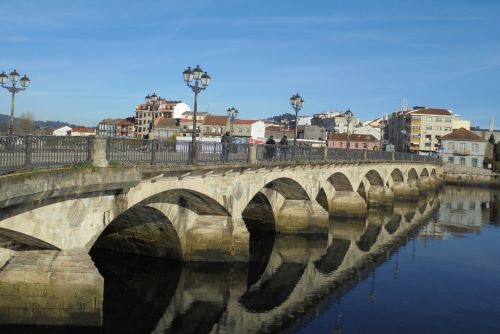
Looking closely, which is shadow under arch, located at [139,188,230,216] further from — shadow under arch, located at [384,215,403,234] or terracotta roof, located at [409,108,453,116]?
terracotta roof, located at [409,108,453,116]

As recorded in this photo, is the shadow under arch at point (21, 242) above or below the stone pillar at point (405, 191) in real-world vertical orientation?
above

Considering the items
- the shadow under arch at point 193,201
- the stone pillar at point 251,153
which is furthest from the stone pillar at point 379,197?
the shadow under arch at point 193,201

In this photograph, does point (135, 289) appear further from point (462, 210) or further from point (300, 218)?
point (462, 210)

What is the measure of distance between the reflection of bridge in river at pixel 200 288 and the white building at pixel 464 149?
7808cm

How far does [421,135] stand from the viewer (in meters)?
114

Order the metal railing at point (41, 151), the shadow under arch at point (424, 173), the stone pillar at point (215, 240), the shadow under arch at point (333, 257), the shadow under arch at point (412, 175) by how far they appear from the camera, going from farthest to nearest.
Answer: the shadow under arch at point (424, 173), the shadow under arch at point (412, 175), the shadow under arch at point (333, 257), the stone pillar at point (215, 240), the metal railing at point (41, 151)

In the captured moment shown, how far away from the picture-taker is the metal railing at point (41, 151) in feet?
35.9

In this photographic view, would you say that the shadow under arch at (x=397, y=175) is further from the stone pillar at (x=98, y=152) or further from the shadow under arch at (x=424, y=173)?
the stone pillar at (x=98, y=152)

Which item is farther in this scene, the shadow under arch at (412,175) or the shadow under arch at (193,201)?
the shadow under arch at (412,175)

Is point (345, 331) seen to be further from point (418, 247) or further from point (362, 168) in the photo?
point (362, 168)

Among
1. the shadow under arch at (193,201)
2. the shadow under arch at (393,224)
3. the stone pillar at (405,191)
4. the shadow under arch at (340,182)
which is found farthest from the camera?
the stone pillar at (405,191)

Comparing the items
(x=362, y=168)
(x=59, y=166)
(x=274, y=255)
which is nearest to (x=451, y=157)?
(x=362, y=168)

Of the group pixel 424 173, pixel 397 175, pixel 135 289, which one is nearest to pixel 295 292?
pixel 135 289

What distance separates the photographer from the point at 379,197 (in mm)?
46312
